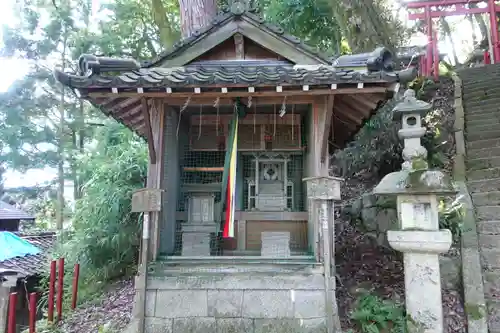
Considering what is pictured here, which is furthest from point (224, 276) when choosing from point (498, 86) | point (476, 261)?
point (498, 86)

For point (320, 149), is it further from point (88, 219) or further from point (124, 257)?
point (88, 219)

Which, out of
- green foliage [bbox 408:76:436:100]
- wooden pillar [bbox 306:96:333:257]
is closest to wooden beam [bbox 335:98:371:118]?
wooden pillar [bbox 306:96:333:257]

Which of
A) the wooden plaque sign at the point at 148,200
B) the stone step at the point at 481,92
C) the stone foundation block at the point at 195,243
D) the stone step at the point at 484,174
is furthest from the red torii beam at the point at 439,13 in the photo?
the wooden plaque sign at the point at 148,200

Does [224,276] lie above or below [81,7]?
below

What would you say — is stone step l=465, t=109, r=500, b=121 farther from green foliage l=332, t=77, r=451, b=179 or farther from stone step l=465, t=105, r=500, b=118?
green foliage l=332, t=77, r=451, b=179

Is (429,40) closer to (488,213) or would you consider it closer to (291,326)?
(488,213)

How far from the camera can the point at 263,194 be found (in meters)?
6.90

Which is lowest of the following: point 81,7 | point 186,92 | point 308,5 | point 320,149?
point 320,149

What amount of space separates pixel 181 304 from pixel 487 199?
635cm

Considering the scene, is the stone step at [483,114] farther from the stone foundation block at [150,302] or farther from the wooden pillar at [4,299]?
the wooden pillar at [4,299]

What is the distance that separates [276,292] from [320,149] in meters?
2.17

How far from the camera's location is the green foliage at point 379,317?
495cm

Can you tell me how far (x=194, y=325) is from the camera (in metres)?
5.07

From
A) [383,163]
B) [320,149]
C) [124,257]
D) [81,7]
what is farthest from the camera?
[81,7]
